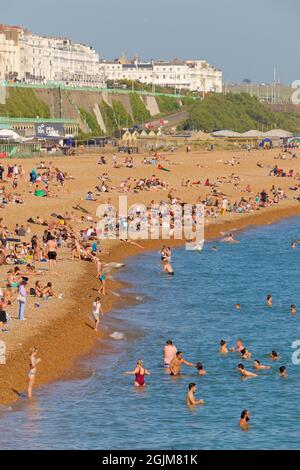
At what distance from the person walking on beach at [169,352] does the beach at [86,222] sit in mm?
2395

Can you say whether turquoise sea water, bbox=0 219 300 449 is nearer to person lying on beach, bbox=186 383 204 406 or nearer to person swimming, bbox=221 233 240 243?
person lying on beach, bbox=186 383 204 406

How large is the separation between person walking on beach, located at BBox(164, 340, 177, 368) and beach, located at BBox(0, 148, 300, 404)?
240cm

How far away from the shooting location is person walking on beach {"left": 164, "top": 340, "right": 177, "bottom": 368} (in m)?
30.9

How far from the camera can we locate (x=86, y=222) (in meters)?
55.1

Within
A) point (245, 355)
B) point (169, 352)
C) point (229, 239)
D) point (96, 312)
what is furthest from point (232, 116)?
point (169, 352)

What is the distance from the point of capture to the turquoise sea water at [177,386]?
24875mm

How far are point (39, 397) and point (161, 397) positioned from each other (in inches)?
116

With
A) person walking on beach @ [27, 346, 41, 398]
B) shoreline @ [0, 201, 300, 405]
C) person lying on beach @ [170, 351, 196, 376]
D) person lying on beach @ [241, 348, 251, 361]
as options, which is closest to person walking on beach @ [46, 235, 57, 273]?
shoreline @ [0, 201, 300, 405]

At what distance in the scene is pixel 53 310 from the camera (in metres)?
34.8

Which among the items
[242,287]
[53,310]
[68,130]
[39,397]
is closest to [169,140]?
[68,130]

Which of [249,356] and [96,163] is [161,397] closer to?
[249,356]

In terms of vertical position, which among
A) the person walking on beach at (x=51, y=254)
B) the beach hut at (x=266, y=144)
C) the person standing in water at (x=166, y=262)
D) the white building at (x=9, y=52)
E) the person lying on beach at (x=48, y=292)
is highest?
the white building at (x=9, y=52)

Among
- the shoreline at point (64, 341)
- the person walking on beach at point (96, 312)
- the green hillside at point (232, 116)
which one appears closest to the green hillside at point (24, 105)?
the green hillside at point (232, 116)

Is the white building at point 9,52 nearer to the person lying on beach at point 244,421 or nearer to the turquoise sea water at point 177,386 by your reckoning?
the turquoise sea water at point 177,386
